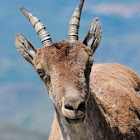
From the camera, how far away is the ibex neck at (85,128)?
901 cm

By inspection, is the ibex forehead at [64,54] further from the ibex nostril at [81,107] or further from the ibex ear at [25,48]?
the ibex nostril at [81,107]

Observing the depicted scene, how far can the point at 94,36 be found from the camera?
996cm

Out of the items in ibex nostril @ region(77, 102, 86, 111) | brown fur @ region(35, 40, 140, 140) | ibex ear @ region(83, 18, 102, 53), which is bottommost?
ibex nostril @ region(77, 102, 86, 111)

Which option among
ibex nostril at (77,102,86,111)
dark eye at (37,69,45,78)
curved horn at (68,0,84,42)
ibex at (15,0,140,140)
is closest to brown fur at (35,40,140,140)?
ibex at (15,0,140,140)

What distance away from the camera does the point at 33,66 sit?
9.80 meters

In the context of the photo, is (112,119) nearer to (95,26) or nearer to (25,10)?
(95,26)

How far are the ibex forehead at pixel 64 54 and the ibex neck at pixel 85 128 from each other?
123 cm

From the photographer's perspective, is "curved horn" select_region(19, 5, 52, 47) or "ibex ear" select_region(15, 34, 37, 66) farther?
"ibex ear" select_region(15, 34, 37, 66)

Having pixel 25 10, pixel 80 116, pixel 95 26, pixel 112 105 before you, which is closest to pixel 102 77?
pixel 112 105

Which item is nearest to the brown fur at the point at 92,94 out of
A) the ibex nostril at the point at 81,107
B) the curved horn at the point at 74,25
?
the ibex nostril at the point at 81,107

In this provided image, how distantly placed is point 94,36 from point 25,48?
1962 millimetres

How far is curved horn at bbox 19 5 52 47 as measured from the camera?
9.65 metres

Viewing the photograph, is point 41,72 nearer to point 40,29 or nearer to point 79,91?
point 79,91

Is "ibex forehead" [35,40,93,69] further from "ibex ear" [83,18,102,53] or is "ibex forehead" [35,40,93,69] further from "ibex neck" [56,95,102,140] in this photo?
"ibex neck" [56,95,102,140]
